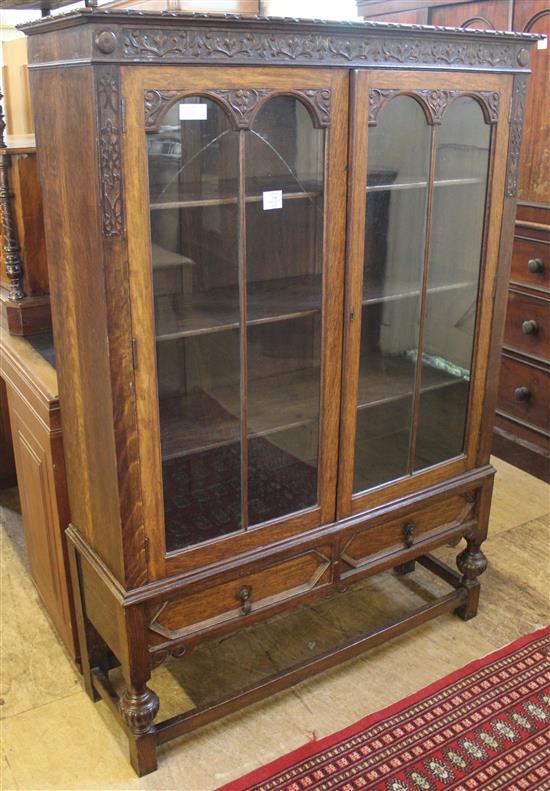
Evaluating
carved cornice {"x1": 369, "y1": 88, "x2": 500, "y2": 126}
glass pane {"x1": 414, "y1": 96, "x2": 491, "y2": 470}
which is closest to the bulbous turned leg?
glass pane {"x1": 414, "y1": 96, "x2": 491, "y2": 470}

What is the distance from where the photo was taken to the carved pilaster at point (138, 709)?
1.65 metres

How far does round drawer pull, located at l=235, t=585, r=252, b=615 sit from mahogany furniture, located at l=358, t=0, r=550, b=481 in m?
1.60

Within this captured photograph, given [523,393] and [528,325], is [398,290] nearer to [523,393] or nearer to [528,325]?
[528,325]

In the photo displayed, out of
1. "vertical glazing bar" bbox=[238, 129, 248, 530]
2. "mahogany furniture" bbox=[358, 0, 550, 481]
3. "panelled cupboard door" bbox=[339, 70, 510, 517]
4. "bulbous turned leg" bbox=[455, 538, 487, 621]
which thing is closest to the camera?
"vertical glazing bar" bbox=[238, 129, 248, 530]

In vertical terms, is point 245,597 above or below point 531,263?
below

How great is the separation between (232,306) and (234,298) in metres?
0.02

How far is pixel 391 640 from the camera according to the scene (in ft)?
6.97

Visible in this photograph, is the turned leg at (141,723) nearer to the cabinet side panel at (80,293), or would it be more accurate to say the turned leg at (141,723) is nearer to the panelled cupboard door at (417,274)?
the cabinet side panel at (80,293)

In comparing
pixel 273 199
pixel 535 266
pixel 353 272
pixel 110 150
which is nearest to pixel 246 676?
pixel 353 272

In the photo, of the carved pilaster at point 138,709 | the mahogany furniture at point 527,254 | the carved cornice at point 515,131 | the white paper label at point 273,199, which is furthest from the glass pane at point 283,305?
the mahogany furniture at point 527,254

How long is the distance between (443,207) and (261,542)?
33.8 inches

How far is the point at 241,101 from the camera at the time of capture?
1.38 m

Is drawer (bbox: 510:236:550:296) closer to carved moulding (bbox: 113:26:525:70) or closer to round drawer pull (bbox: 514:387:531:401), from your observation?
round drawer pull (bbox: 514:387:531:401)

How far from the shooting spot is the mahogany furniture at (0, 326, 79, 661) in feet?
5.86
